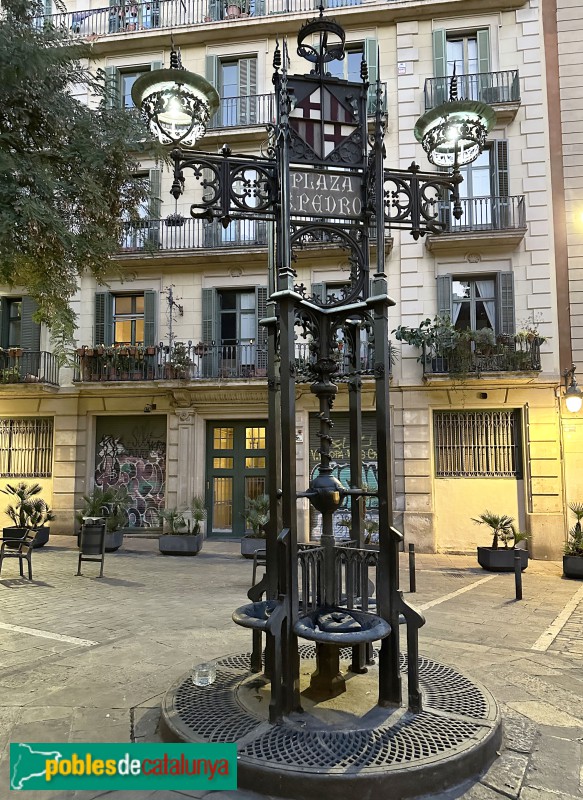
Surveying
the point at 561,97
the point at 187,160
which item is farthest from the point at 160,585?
the point at 561,97

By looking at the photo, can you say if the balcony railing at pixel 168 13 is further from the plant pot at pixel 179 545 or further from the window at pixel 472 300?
the plant pot at pixel 179 545

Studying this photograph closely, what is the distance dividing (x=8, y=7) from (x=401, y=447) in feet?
39.7

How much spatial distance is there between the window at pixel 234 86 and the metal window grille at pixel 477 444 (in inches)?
412

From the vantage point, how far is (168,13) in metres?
17.7

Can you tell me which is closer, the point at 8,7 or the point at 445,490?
the point at 8,7

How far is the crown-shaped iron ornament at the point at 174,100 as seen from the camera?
420 cm

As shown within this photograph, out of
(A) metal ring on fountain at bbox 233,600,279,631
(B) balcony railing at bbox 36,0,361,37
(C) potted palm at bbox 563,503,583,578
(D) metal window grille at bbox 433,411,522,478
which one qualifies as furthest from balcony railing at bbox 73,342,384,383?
(A) metal ring on fountain at bbox 233,600,279,631

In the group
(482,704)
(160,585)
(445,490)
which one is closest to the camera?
(482,704)

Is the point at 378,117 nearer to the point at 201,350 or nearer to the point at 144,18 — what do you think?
the point at 201,350

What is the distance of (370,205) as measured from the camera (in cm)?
449

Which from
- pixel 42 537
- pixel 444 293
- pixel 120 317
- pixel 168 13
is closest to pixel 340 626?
pixel 42 537

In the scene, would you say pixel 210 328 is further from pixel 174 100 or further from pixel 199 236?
pixel 174 100

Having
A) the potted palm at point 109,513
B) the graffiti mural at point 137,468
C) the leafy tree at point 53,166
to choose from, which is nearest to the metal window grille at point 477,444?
the graffiti mural at point 137,468

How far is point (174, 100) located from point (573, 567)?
10759mm
